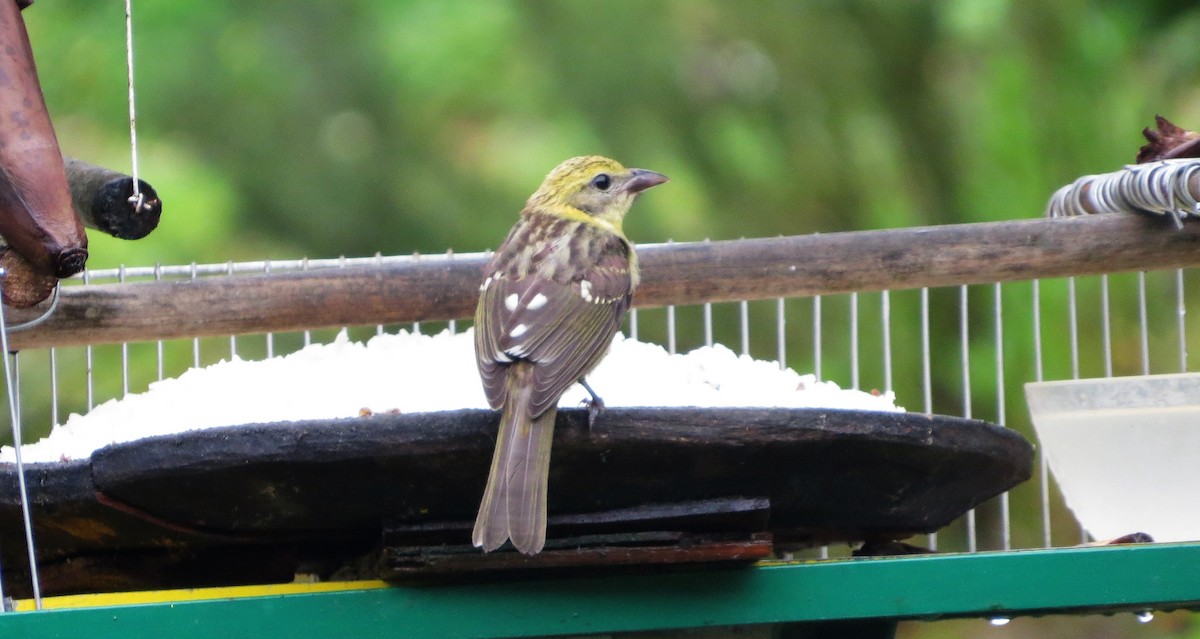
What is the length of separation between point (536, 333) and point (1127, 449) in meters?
1.09

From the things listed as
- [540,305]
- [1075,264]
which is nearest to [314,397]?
[540,305]

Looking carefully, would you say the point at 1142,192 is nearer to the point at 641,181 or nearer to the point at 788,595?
the point at 641,181

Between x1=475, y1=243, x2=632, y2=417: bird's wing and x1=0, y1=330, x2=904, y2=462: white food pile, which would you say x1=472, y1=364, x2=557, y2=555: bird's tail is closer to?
x1=475, y1=243, x2=632, y2=417: bird's wing

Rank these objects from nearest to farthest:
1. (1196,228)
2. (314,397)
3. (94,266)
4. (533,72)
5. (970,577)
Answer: (970,577) < (314,397) < (1196,228) < (94,266) < (533,72)

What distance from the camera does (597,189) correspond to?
3.63 metres

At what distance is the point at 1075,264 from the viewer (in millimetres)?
3236

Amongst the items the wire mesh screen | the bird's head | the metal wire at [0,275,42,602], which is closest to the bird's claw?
the metal wire at [0,275,42,602]

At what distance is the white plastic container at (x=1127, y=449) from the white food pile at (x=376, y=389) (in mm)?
334

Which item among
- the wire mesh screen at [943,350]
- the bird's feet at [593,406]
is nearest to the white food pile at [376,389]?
the bird's feet at [593,406]

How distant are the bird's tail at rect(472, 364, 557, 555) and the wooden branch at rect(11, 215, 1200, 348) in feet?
3.35

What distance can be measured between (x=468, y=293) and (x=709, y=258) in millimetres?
509

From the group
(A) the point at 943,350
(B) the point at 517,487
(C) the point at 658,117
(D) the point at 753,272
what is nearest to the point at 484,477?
(B) the point at 517,487

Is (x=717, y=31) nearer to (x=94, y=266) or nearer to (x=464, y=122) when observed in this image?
(x=464, y=122)

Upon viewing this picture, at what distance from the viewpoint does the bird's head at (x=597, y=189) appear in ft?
11.9
